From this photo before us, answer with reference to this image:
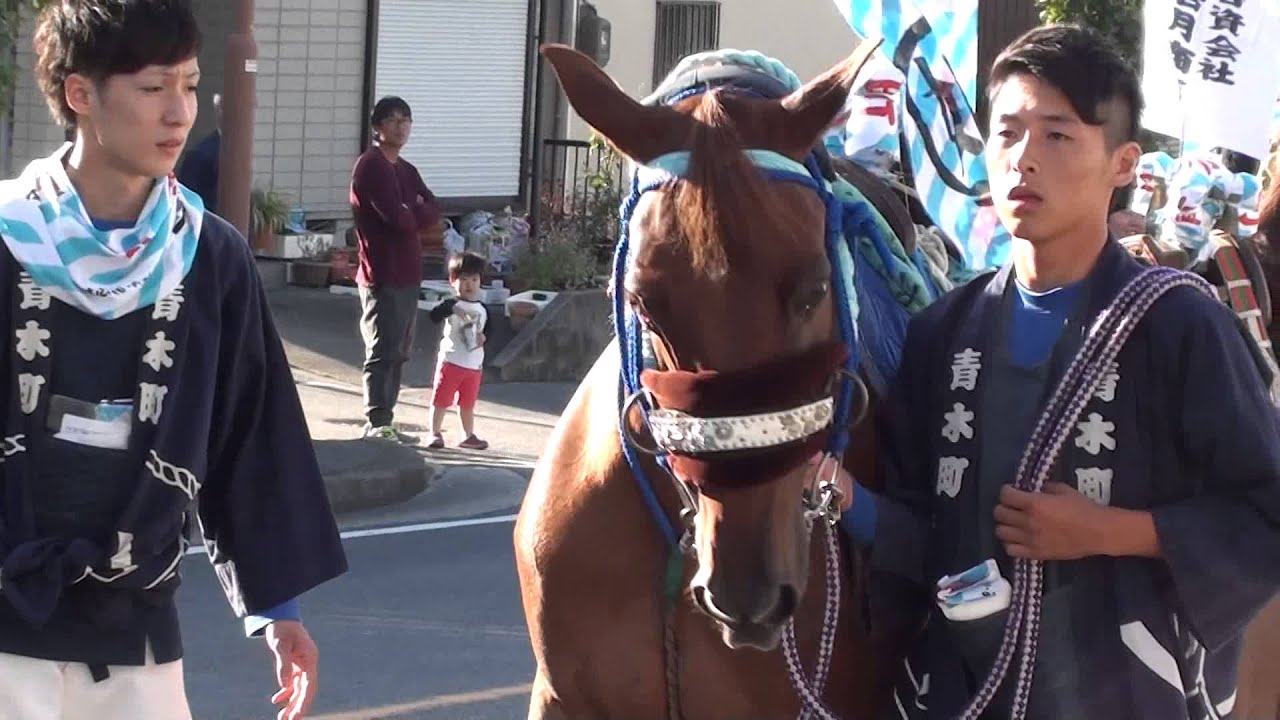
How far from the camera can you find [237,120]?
10469 millimetres

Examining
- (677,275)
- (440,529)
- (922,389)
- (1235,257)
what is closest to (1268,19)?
(1235,257)

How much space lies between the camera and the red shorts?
10.9 metres

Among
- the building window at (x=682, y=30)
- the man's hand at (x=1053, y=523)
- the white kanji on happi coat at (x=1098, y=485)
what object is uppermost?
the building window at (x=682, y=30)

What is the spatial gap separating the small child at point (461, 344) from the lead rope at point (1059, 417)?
7810 mm

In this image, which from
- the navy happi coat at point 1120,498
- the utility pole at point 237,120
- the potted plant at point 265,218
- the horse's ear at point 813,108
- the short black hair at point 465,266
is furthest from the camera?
the potted plant at point 265,218

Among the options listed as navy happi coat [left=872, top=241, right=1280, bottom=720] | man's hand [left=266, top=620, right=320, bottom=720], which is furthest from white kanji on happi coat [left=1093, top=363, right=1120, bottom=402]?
man's hand [left=266, top=620, right=320, bottom=720]

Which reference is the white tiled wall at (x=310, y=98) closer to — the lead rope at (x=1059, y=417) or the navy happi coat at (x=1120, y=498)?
the navy happi coat at (x=1120, y=498)

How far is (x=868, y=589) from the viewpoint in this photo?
11.3 ft

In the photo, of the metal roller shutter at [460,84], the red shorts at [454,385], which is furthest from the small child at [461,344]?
the metal roller shutter at [460,84]

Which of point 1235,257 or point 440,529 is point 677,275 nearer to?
point 1235,257

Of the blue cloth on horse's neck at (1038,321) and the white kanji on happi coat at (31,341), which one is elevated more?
the blue cloth on horse's neck at (1038,321)

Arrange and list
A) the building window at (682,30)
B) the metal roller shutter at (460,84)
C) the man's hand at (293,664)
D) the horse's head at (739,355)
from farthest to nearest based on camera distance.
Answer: the building window at (682,30) < the metal roller shutter at (460,84) < the man's hand at (293,664) < the horse's head at (739,355)

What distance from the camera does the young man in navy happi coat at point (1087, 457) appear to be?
9.69ft

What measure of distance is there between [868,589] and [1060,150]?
878 millimetres
